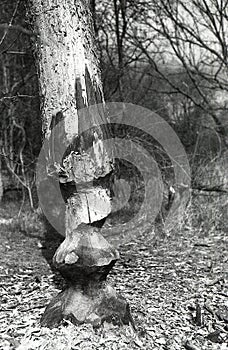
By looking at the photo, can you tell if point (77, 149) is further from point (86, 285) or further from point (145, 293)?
point (145, 293)

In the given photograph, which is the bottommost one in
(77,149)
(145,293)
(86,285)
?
(145,293)

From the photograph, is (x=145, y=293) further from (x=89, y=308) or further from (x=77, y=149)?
(x=77, y=149)

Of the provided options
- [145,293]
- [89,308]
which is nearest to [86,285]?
[89,308]

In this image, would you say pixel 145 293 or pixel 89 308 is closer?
pixel 89 308

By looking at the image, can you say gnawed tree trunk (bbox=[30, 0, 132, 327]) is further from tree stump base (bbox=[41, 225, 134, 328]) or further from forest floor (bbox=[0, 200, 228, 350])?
forest floor (bbox=[0, 200, 228, 350])

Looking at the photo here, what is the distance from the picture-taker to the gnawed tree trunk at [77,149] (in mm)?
2508

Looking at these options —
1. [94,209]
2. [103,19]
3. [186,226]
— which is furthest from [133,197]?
[94,209]

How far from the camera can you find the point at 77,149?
2.51m

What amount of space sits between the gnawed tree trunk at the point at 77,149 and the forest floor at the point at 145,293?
0.12 metres

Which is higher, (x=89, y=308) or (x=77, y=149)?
(x=77, y=149)

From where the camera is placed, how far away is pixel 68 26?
8.25 ft

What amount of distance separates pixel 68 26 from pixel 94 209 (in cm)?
96

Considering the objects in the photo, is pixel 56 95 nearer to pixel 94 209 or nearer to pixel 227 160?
pixel 94 209

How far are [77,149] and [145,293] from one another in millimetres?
1141
